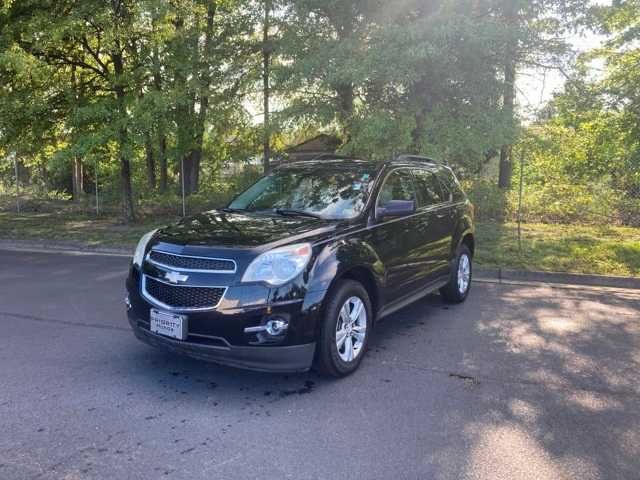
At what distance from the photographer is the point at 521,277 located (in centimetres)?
827

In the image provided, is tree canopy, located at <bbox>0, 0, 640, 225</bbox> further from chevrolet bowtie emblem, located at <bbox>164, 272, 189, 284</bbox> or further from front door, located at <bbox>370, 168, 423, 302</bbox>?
chevrolet bowtie emblem, located at <bbox>164, 272, 189, 284</bbox>

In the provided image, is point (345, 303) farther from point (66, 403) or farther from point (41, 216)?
point (41, 216)

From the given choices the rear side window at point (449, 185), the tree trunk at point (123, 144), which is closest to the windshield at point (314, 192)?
the rear side window at point (449, 185)

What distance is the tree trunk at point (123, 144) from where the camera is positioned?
40.0 feet

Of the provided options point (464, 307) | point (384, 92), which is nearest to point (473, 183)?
point (384, 92)

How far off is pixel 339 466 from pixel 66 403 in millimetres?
2068

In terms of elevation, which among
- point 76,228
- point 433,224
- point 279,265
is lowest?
point 76,228

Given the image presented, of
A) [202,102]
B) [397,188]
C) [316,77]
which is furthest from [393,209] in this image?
[202,102]

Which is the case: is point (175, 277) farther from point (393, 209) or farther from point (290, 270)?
point (393, 209)

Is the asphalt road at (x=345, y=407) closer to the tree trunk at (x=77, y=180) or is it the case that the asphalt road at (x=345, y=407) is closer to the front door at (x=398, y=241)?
the front door at (x=398, y=241)

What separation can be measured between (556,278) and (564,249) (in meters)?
1.98

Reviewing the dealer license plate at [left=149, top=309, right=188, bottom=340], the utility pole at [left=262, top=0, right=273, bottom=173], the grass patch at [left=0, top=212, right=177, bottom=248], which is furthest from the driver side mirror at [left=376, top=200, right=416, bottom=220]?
the grass patch at [left=0, top=212, right=177, bottom=248]

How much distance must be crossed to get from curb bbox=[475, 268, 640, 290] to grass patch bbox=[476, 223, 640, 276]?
0.61 ft

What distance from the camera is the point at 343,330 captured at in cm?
423
